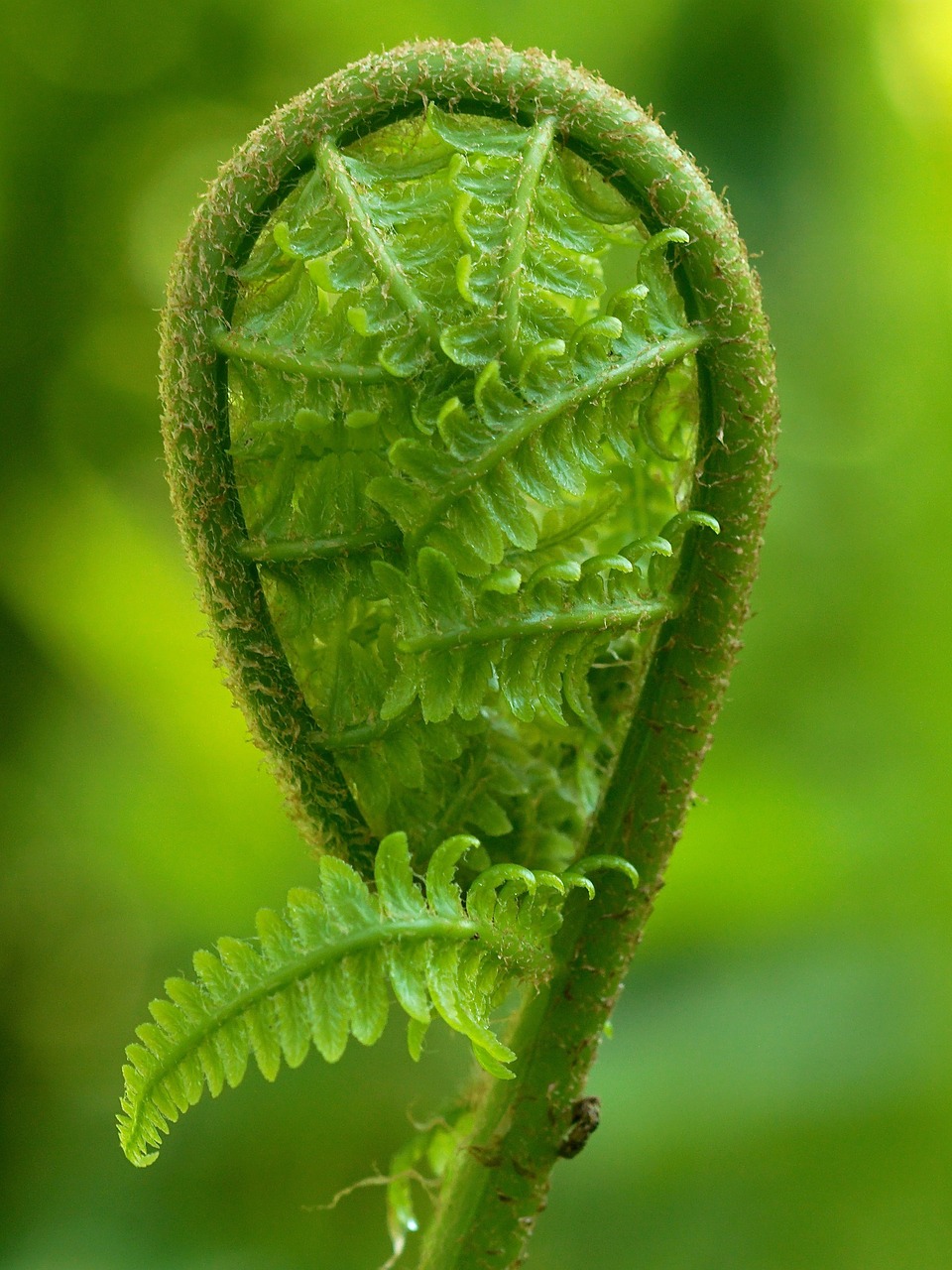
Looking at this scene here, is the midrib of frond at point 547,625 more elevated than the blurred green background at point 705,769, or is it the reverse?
the blurred green background at point 705,769

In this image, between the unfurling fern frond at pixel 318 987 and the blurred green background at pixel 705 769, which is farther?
the blurred green background at pixel 705 769

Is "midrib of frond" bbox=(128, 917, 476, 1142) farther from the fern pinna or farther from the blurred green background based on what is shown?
the blurred green background

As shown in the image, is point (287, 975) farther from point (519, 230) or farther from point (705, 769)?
point (705, 769)

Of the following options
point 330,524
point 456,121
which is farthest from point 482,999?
point 456,121

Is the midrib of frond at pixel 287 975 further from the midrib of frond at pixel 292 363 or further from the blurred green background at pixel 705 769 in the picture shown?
the blurred green background at pixel 705 769

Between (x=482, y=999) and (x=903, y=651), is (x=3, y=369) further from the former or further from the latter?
(x=482, y=999)

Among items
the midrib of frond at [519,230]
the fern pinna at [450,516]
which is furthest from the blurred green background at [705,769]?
the midrib of frond at [519,230]

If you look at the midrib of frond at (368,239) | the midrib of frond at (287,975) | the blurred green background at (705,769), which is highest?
the blurred green background at (705,769)

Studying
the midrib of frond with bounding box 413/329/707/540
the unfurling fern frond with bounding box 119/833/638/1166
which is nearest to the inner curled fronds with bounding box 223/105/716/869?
the midrib of frond with bounding box 413/329/707/540
